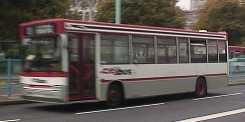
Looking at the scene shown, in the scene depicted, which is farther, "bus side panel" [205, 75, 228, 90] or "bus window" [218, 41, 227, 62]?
"bus window" [218, 41, 227, 62]

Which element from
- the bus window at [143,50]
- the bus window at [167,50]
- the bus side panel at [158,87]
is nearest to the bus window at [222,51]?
the bus side panel at [158,87]

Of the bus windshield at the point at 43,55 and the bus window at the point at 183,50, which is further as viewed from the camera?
the bus window at the point at 183,50

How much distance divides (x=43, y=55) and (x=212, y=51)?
873 cm

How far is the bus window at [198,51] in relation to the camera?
22.8 metres

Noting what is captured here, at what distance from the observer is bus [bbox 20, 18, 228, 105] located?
17.0 m

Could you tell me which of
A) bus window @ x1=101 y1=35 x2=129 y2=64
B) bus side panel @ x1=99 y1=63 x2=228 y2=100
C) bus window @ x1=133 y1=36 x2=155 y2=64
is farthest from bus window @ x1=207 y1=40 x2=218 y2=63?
bus window @ x1=101 y1=35 x2=129 y2=64

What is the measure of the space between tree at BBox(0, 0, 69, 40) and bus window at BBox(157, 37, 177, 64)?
33.1ft

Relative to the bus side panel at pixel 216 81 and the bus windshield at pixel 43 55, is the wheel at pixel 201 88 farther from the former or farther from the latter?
→ the bus windshield at pixel 43 55

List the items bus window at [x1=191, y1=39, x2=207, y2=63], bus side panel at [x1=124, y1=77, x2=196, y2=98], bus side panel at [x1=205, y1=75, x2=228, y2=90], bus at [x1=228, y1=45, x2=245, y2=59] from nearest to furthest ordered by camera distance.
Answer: bus side panel at [x1=124, y1=77, x2=196, y2=98] < bus window at [x1=191, y1=39, x2=207, y2=63] < bus side panel at [x1=205, y1=75, x2=228, y2=90] < bus at [x1=228, y1=45, x2=245, y2=59]

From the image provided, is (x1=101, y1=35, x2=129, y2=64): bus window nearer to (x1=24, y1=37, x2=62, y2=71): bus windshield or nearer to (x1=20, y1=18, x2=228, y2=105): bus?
(x1=20, y1=18, x2=228, y2=105): bus

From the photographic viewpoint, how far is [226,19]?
56594mm

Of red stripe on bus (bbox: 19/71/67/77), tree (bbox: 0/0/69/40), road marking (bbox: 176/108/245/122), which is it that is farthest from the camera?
tree (bbox: 0/0/69/40)

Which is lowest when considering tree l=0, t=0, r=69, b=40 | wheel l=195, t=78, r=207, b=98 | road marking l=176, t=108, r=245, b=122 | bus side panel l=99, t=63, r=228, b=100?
road marking l=176, t=108, r=245, b=122

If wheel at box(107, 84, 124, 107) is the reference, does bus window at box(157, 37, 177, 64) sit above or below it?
above
